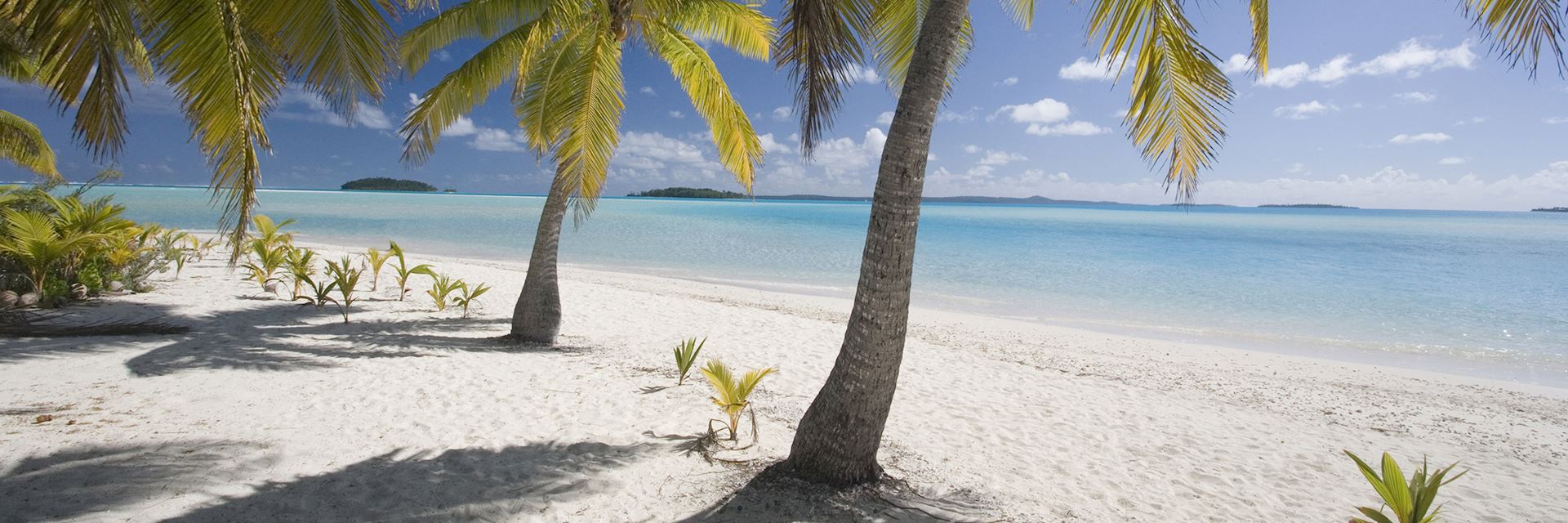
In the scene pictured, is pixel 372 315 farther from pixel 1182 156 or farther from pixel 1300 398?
pixel 1300 398

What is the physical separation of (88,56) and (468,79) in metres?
4.34

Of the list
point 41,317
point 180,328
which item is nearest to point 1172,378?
point 180,328

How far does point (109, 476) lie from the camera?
3027 millimetres

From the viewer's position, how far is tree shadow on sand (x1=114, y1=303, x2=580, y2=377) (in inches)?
201

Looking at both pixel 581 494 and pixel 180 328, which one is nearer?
pixel 581 494

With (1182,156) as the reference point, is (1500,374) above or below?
below

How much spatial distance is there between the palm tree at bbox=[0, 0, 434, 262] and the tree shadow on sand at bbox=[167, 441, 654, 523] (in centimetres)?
127

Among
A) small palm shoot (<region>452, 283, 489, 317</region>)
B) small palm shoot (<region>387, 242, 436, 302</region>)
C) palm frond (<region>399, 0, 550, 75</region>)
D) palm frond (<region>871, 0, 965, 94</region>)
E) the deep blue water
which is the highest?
palm frond (<region>399, 0, 550, 75</region>)

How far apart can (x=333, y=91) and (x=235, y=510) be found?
6.45 feet

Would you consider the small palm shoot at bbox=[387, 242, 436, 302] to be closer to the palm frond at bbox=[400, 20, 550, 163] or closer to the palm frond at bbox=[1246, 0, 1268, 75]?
the palm frond at bbox=[400, 20, 550, 163]

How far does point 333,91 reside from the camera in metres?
2.91

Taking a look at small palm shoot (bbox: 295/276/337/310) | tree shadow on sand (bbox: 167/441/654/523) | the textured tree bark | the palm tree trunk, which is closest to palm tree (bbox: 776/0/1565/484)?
the textured tree bark

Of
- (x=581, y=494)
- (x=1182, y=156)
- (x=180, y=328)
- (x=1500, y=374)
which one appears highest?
(x=1182, y=156)

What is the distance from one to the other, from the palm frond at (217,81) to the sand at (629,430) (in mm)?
1483
